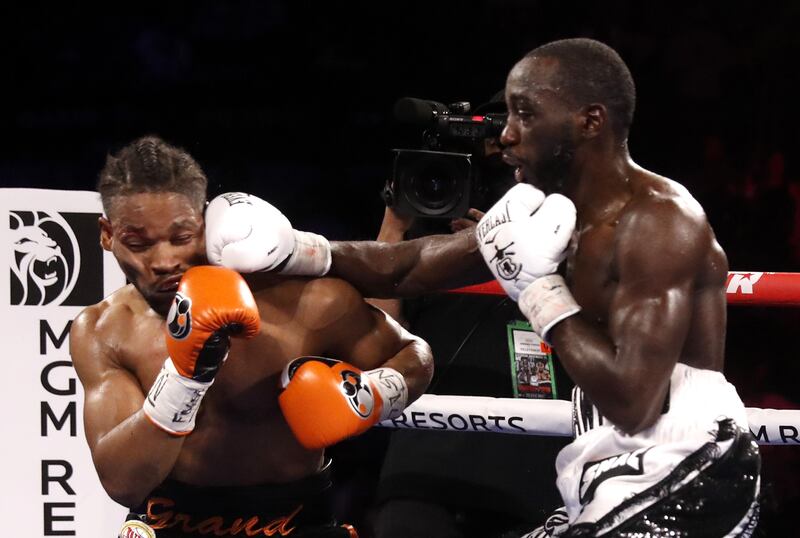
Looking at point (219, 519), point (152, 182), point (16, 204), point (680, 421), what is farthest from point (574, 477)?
point (16, 204)

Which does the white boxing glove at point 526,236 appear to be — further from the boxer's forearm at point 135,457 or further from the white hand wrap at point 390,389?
the boxer's forearm at point 135,457

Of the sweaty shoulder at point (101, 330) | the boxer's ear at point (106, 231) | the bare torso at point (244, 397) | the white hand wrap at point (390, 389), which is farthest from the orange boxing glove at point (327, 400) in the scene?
the boxer's ear at point (106, 231)

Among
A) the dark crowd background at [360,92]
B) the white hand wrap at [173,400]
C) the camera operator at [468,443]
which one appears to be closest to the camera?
the white hand wrap at [173,400]

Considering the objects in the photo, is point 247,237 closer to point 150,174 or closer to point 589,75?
point 150,174

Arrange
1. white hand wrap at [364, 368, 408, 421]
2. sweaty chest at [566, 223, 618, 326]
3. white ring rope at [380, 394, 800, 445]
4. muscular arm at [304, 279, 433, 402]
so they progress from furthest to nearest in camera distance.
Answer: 1. white ring rope at [380, 394, 800, 445]
2. muscular arm at [304, 279, 433, 402]
3. white hand wrap at [364, 368, 408, 421]
4. sweaty chest at [566, 223, 618, 326]

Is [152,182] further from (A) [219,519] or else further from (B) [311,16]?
(B) [311,16]

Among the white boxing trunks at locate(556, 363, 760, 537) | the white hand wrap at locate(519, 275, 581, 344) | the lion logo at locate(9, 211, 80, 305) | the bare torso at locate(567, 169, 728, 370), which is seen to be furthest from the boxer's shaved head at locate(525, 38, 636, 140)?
the lion logo at locate(9, 211, 80, 305)

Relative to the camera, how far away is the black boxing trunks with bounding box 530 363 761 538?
1.55 meters

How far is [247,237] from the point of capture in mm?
1855

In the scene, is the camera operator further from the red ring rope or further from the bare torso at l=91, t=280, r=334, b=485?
the bare torso at l=91, t=280, r=334, b=485

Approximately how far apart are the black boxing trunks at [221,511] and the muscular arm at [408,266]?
1.50 feet

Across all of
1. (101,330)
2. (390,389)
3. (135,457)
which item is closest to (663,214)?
(390,389)

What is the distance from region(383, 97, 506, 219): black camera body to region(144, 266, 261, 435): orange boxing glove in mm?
621

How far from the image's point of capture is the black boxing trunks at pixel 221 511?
1970 mm
